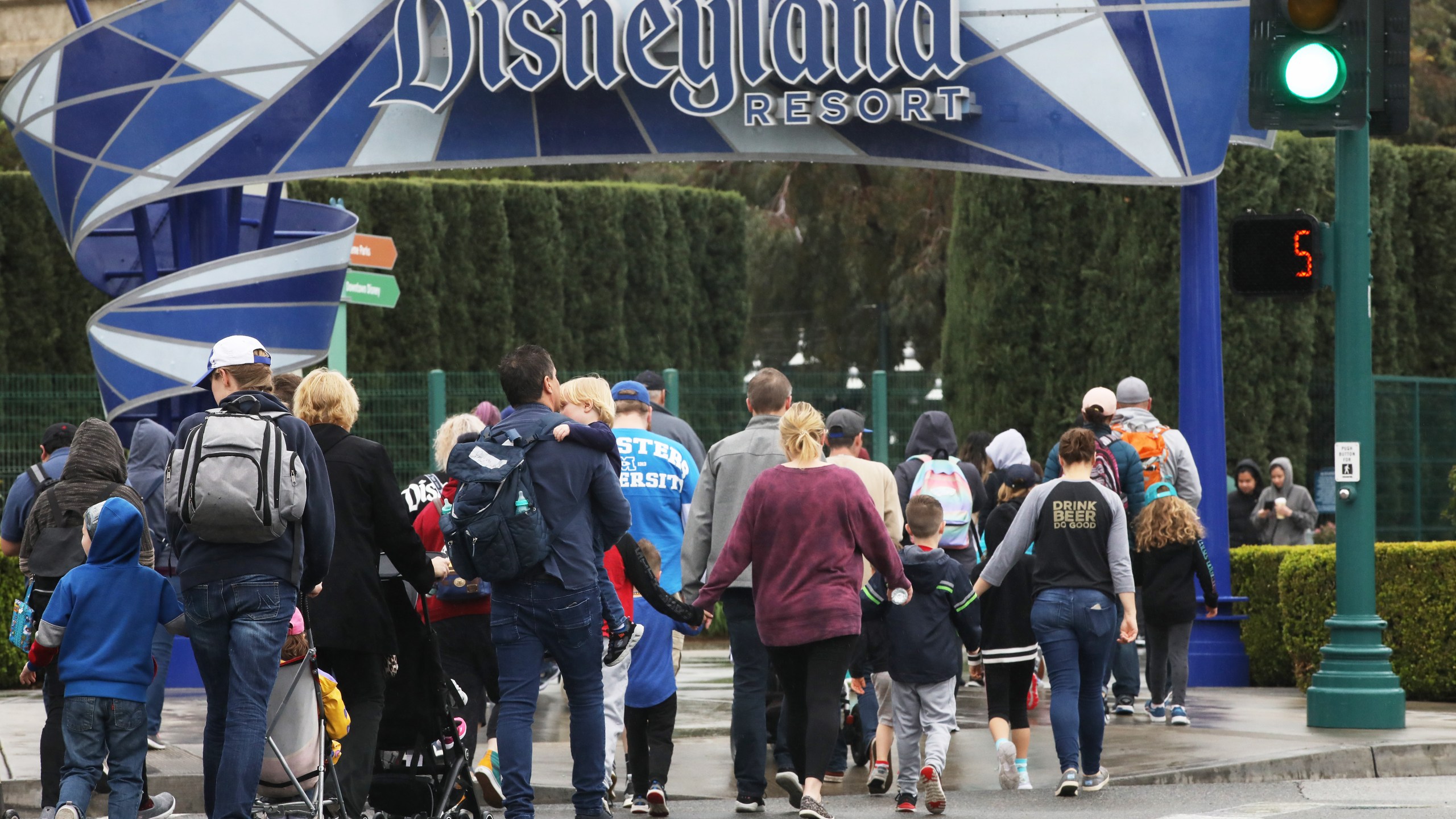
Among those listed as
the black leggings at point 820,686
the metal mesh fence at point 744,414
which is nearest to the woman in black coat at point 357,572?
the black leggings at point 820,686

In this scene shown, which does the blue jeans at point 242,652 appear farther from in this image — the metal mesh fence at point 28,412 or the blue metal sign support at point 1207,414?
the metal mesh fence at point 28,412

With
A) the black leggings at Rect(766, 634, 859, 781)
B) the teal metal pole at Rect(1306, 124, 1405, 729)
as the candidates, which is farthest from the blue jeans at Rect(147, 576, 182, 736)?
the teal metal pole at Rect(1306, 124, 1405, 729)

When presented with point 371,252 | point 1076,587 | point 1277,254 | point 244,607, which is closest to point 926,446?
point 1277,254

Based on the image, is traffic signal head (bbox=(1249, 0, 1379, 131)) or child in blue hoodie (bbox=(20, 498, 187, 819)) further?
traffic signal head (bbox=(1249, 0, 1379, 131))

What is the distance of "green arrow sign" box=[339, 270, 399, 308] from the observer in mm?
14336

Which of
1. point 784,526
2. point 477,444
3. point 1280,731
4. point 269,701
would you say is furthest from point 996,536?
point 269,701

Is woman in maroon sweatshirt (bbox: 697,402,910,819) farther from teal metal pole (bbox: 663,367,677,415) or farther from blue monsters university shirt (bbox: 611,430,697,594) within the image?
teal metal pole (bbox: 663,367,677,415)

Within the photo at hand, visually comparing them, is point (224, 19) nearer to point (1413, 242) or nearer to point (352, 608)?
point (352, 608)

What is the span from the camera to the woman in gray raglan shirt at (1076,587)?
8.45 meters

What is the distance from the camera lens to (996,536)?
1048 cm

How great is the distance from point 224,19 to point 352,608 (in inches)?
289

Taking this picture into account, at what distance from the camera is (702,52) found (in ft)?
44.2

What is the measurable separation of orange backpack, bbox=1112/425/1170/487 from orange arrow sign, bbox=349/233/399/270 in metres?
6.07

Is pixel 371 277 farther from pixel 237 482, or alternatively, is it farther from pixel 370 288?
pixel 237 482
